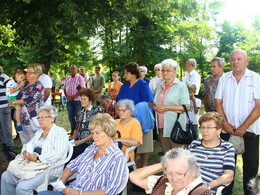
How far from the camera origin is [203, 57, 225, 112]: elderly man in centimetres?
444

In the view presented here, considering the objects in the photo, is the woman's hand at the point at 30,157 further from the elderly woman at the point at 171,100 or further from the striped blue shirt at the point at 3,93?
the striped blue shirt at the point at 3,93

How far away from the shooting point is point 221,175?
2.60 meters

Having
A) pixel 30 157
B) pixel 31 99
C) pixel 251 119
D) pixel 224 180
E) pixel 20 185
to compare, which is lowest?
pixel 20 185

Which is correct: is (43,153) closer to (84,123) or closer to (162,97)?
(84,123)

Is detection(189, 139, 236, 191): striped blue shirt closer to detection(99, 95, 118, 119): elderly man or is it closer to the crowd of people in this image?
the crowd of people

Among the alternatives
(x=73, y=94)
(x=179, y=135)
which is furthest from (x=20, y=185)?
(x=73, y=94)

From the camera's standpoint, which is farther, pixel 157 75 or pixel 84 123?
pixel 157 75

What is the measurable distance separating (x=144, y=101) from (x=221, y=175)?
69.8 inches

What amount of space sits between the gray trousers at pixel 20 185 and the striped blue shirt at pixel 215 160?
69.7 inches

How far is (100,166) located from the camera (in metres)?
2.54

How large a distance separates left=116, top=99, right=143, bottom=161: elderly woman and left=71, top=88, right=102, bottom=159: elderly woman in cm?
68

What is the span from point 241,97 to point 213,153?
85 centimetres

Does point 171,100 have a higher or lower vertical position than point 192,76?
lower

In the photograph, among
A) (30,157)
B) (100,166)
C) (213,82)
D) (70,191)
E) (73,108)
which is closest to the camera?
(70,191)
